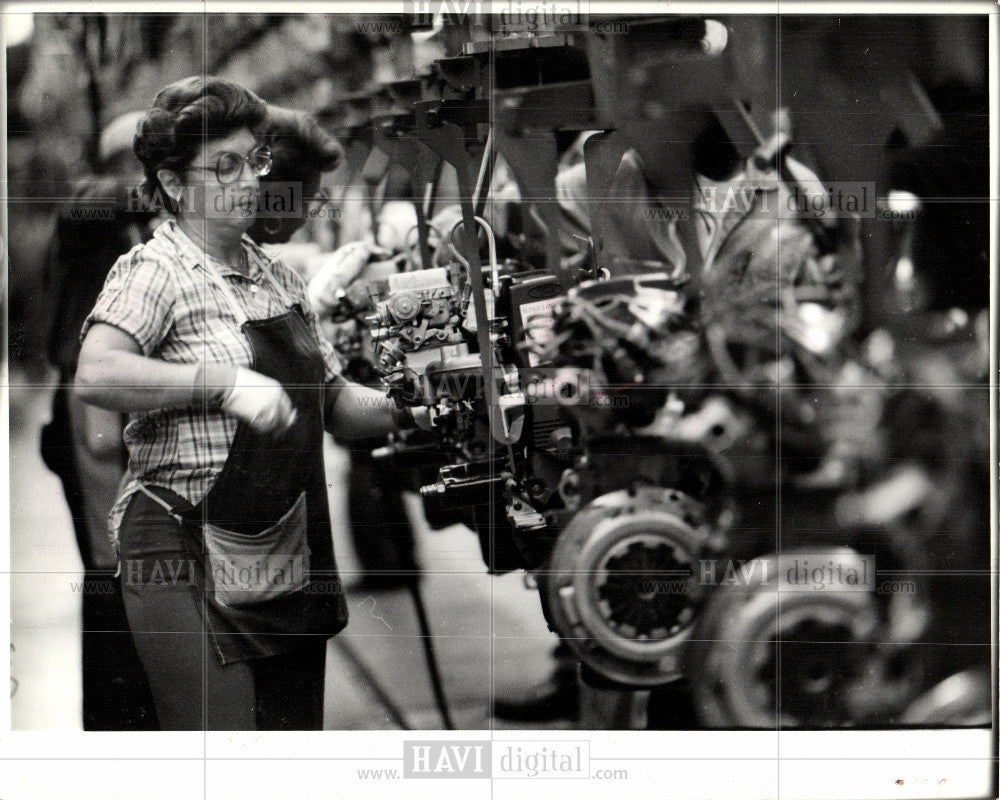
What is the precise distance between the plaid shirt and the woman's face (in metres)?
0.10

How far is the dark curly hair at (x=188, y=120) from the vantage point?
14.0ft

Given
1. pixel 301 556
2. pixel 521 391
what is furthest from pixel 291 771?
pixel 521 391

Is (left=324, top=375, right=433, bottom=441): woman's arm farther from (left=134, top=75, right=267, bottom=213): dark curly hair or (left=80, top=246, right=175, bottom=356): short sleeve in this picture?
(left=134, top=75, right=267, bottom=213): dark curly hair

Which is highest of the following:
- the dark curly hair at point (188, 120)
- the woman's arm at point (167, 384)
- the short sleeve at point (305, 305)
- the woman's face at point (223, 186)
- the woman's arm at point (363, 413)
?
the dark curly hair at point (188, 120)

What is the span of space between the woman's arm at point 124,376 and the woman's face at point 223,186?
0.55 metres

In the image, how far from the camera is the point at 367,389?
4.30 metres

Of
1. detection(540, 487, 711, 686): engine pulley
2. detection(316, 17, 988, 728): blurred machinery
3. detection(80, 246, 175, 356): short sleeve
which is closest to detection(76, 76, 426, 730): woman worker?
detection(80, 246, 175, 356): short sleeve

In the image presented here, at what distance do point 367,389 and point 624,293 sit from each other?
103 centimetres

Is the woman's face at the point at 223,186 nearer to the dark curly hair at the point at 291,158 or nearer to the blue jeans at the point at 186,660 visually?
the dark curly hair at the point at 291,158

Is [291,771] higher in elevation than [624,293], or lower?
lower

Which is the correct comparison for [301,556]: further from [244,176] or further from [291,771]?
[244,176]

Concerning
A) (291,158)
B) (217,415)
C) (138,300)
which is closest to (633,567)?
(217,415)

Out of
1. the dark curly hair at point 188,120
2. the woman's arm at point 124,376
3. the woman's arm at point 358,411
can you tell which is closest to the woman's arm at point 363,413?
the woman's arm at point 358,411

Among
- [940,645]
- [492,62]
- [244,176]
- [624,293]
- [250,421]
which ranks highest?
[492,62]
